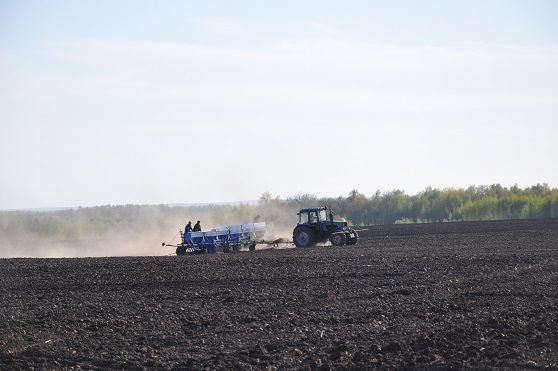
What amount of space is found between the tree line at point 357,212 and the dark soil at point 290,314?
30989 mm

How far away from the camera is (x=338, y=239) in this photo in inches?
1663

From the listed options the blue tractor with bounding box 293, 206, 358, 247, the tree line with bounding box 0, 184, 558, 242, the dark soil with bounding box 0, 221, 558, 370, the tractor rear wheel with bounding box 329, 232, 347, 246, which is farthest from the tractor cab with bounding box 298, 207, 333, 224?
the tree line with bounding box 0, 184, 558, 242

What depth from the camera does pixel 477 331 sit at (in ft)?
50.4

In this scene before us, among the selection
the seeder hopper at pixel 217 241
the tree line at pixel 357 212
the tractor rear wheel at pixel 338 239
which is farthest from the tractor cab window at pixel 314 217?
the tree line at pixel 357 212

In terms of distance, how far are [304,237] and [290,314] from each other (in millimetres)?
24144

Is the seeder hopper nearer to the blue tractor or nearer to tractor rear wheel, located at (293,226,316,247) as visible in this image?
tractor rear wheel, located at (293,226,316,247)

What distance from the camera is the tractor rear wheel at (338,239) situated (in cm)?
4212

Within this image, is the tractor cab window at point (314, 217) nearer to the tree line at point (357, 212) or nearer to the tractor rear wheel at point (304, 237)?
the tractor rear wheel at point (304, 237)

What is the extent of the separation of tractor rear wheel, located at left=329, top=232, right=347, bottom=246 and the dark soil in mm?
9787

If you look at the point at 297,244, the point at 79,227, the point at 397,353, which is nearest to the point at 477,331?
the point at 397,353

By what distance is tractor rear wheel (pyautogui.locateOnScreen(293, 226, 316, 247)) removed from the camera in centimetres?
4212

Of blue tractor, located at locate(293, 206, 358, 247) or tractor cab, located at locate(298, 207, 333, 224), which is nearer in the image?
blue tractor, located at locate(293, 206, 358, 247)

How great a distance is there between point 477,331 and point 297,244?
2732cm

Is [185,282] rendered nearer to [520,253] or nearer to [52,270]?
[52,270]
